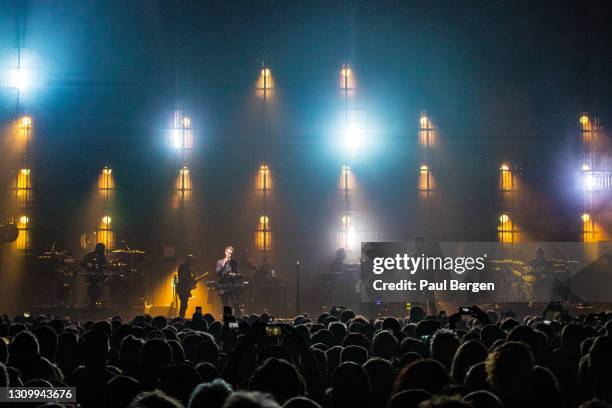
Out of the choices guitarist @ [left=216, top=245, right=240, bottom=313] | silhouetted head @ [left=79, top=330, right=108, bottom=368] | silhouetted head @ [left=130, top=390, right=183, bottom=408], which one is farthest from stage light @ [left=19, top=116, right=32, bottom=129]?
silhouetted head @ [left=130, top=390, right=183, bottom=408]

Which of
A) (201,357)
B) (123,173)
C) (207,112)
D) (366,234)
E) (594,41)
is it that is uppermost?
(594,41)

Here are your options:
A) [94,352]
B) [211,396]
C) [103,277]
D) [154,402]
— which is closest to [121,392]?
[211,396]

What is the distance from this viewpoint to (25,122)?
96.6ft

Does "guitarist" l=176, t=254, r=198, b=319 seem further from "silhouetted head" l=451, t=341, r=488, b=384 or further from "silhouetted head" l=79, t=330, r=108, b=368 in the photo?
"silhouetted head" l=451, t=341, r=488, b=384

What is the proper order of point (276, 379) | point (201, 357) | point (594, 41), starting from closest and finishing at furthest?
point (276, 379), point (201, 357), point (594, 41)

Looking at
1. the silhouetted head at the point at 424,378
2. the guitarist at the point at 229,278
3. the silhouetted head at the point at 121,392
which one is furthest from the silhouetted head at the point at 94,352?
the guitarist at the point at 229,278

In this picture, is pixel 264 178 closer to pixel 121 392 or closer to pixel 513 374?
pixel 121 392

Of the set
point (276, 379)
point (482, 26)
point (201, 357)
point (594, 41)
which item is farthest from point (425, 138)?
point (276, 379)

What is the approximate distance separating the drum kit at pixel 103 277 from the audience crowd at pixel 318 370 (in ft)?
48.7

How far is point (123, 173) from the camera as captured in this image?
29.9 metres

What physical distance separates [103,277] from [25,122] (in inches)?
311

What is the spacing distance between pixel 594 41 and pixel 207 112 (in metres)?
14.1

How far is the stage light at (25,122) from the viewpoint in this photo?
29.4 m

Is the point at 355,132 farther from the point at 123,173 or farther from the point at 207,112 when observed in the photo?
the point at 123,173
